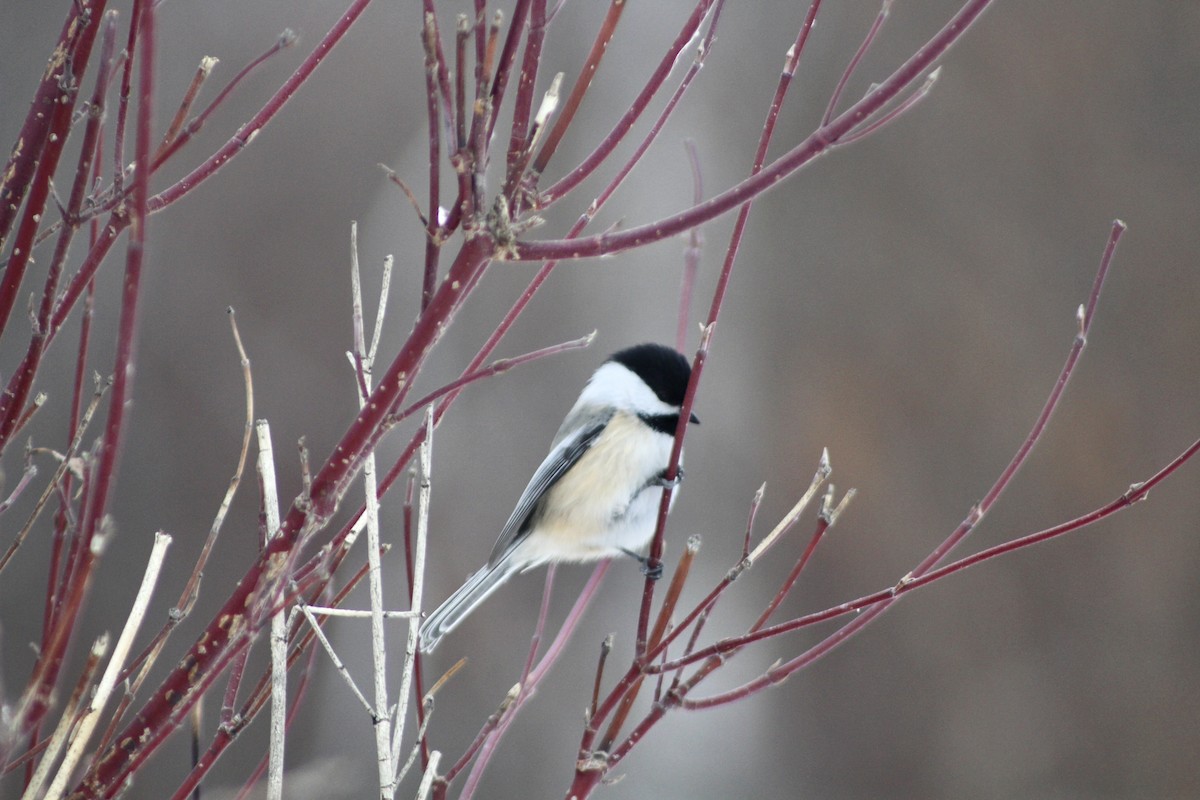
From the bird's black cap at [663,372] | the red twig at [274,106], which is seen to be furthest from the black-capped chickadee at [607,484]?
the red twig at [274,106]

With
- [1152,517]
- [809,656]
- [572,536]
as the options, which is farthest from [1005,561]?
[809,656]

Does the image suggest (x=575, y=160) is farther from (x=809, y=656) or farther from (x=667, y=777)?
(x=809, y=656)

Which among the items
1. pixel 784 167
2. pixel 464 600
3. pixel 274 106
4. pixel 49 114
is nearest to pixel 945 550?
pixel 784 167

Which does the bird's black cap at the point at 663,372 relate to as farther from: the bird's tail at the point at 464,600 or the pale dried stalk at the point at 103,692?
the pale dried stalk at the point at 103,692

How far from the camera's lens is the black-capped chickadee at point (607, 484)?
1903mm

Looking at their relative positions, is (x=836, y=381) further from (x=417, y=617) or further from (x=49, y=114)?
(x=49, y=114)

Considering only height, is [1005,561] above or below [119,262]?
below

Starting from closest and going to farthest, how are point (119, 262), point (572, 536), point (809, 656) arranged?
1. point (809, 656)
2. point (572, 536)
3. point (119, 262)

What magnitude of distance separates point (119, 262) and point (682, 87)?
3.05 m

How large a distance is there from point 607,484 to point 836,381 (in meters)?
2.14

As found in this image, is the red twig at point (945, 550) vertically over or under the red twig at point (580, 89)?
under

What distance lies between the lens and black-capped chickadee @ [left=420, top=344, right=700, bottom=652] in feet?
6.24

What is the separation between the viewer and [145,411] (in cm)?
353

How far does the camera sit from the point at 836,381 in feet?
12.6
